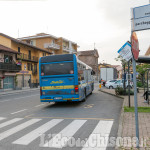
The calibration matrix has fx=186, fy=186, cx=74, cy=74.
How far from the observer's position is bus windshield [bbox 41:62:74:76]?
1116 centimetres

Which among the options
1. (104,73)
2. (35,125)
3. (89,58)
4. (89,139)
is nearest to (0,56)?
(104,73)

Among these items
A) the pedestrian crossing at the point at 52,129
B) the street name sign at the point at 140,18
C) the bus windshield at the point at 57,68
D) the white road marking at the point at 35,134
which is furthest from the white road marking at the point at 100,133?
the bus windshield at the point at 57,68

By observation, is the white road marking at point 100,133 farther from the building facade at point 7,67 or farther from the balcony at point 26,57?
the balcony at point 26,57

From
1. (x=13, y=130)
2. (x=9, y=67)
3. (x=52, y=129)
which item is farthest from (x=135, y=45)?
(x=9, y=67)

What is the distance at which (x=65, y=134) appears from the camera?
570cm

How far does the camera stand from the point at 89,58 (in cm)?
8469

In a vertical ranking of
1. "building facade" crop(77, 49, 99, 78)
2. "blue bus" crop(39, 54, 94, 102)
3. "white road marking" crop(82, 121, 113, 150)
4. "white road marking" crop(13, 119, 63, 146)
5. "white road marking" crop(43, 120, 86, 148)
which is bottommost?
"white road marking" crop(13, 119, 63, 146)

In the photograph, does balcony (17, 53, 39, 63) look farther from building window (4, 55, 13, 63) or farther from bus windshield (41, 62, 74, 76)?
bus windshield (41, 62, 74, 76)

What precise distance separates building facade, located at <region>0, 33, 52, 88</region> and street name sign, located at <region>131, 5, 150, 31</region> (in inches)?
1283

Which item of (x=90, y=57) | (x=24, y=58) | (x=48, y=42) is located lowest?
(x=24, y=58)

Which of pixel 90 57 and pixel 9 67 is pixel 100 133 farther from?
pixel 90 57

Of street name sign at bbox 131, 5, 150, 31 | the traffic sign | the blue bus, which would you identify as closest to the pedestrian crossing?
the traffic sign

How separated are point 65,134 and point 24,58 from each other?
37.6 metres

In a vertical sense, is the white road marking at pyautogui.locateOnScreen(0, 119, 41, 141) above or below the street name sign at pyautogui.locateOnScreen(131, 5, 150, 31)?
below
